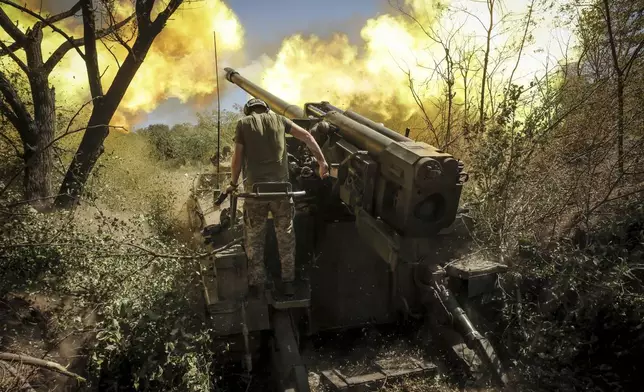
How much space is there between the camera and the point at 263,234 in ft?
17.9

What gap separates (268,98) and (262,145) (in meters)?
3.77

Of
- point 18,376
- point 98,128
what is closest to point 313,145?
point 18,376

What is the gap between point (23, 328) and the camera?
5.05 m

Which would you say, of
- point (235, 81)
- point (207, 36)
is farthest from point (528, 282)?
point (207, 36)

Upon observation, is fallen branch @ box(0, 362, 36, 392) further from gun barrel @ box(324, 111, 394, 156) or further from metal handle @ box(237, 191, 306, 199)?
gun barrel @ box(324, 111, 394, 156)

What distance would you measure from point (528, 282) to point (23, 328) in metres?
5.77

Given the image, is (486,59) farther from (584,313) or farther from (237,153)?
(237,153)

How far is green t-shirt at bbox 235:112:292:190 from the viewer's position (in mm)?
5344

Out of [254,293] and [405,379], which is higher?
[254,293]

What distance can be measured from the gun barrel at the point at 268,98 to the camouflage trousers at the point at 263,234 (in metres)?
2.54

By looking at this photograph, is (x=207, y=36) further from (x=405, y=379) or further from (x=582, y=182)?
(x=405, y=379)

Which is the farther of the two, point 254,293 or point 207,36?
point 207,36

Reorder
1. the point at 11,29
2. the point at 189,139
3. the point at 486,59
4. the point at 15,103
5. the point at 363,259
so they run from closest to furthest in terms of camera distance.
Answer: the point at 363,259 → the point at 15,103 → the point at 11,29 → the point at 486,59 → the point at 189,139

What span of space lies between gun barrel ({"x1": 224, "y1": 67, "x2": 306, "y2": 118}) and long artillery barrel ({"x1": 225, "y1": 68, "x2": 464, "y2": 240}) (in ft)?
6.55
